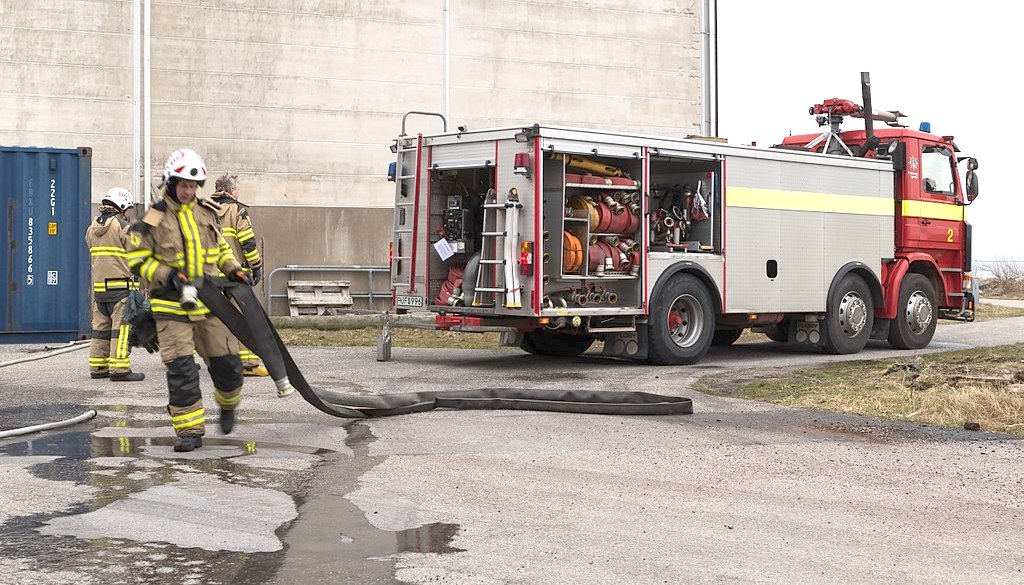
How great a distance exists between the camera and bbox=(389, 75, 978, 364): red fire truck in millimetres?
12359

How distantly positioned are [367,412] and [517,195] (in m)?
3.81

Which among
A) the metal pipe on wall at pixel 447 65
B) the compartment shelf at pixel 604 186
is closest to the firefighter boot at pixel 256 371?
the compartment shelf at pixel 604 186

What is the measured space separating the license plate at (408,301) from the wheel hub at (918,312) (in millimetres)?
6495

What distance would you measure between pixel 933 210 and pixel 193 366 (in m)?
11.3

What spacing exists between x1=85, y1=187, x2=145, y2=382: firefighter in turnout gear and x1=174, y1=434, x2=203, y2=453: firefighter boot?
431cm

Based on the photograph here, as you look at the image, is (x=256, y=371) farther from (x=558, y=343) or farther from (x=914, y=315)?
(x=914, y=315)

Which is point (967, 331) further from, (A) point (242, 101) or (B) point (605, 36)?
(A) point (242, 101)

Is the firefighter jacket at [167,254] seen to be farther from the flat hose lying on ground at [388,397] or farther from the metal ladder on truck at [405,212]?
the metal ladder on truck at [405,212]

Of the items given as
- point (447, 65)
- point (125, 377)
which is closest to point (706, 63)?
point (447, 65)

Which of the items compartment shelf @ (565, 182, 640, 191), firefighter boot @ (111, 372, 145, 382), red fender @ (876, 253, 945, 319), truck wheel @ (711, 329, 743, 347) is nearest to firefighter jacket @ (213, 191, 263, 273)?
firefighter boot @ (111, 372, 145, 382)

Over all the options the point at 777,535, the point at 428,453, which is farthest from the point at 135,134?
the point at 777,535

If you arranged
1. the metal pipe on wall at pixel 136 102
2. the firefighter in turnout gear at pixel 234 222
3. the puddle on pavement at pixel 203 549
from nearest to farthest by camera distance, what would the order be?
the puddle on pavement at pixel 203 549, the firefighter in turnout gear at pixel 234 222, the metal pipe on wall at pixel 136 102

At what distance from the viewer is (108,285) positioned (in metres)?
11.8

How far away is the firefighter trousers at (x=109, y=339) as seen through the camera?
11.5m
